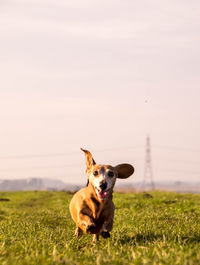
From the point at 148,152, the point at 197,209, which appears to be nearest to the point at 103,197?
the point at 197,209

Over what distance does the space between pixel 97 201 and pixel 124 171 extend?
907mm

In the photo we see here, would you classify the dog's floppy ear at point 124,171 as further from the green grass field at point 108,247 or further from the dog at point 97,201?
the green grass field at point 108,247

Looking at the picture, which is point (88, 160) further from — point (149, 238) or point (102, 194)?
point (149, 238)

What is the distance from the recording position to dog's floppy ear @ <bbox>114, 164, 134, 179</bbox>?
27.7 feet

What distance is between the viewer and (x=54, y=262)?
517cm

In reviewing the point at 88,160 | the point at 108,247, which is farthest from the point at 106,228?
the point at 88,160

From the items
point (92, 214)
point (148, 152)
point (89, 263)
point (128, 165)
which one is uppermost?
point (148, 152)

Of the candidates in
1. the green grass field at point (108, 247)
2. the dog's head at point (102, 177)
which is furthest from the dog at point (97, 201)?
the green grass field at point (108, 247)

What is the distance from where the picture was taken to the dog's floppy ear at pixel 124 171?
332 inches

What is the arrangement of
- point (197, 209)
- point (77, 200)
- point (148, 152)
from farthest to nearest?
point (148, 152) < point (197, 209) < point (77, 200)

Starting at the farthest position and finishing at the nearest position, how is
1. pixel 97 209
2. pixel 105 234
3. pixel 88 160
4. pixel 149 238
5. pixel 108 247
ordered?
pixel 88 160, pixel 149 238, pixel 97 209, pixel 105 234, pixel 108 247

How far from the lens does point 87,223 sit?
25.3ft

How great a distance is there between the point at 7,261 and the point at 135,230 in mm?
4640

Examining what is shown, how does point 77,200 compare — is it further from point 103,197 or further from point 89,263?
point 89,263
